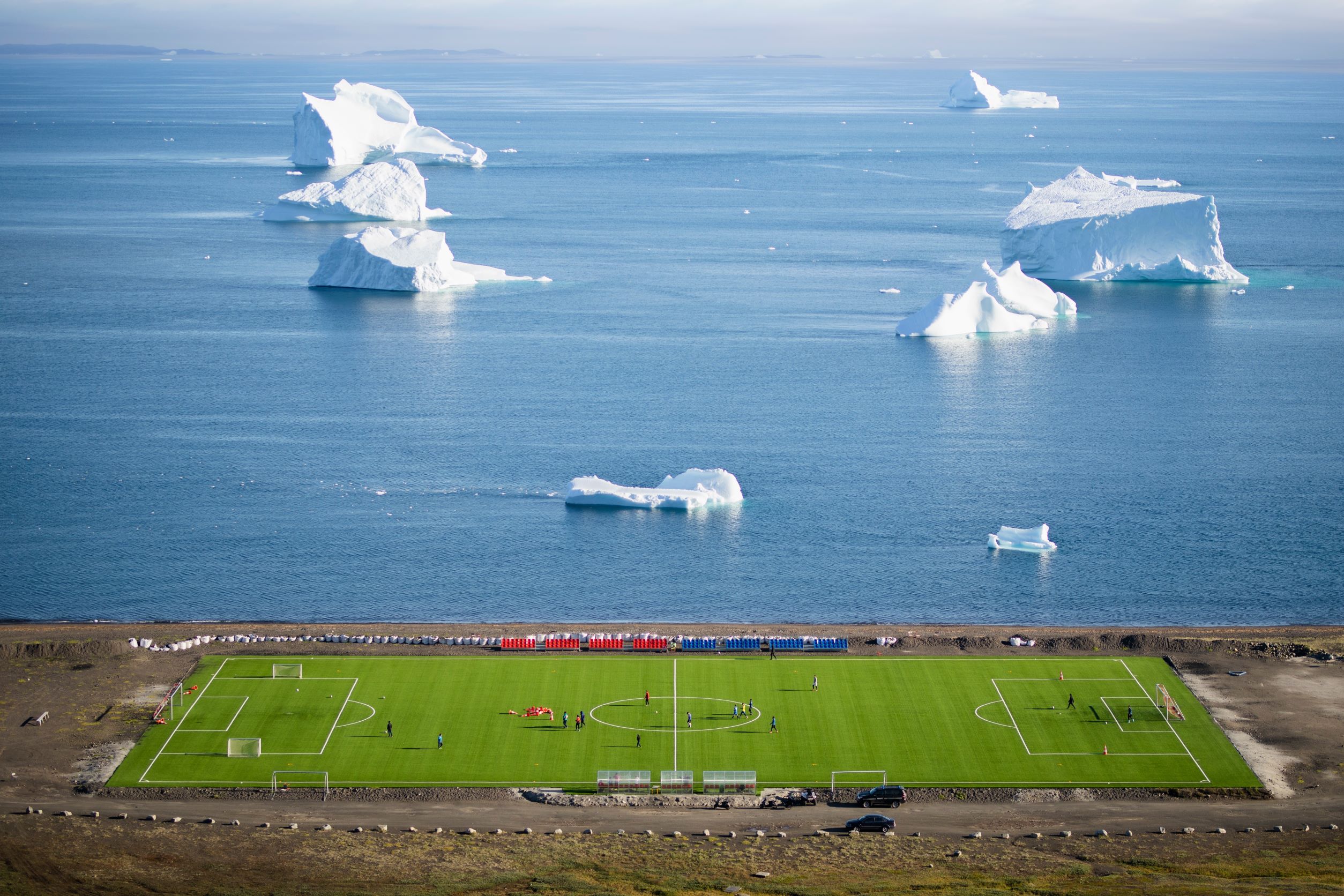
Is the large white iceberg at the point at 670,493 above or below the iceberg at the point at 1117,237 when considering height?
below

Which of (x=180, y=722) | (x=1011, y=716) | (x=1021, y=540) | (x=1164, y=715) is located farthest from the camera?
(x=1021, y=540)

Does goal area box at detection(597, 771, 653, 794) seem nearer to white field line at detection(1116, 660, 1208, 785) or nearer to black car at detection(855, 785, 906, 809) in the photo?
black car at detection(855, 785, 906, 809)

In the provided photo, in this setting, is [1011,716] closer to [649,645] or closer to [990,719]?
[990,719]

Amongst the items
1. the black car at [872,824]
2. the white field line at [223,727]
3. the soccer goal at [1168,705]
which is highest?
the soccer goal at [1168,705]

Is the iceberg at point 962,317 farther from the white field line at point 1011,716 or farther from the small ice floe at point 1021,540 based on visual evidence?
the white field line at point 1011,716

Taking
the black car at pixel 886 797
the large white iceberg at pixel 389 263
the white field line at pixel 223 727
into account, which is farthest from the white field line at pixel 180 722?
the large white iceberg at pixel 389 263

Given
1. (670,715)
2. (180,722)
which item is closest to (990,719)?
(670,715)

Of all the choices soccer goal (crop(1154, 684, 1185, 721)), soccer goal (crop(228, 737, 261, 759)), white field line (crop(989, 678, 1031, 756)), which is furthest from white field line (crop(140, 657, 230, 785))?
soccer goal (crop(1154, 684, 1185, 721))
